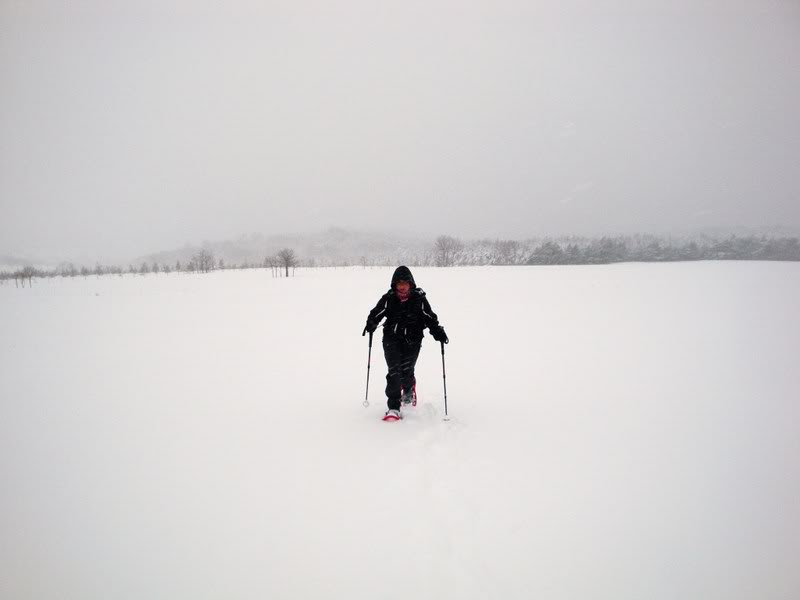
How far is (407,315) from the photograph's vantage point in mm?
6188

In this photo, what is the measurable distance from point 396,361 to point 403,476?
2.02 meters

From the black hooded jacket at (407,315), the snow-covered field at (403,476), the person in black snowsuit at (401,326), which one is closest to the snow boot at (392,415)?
the person in black snowsuit at (401,326)

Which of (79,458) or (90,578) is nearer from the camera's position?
(90,578)

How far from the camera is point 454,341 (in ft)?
40.3

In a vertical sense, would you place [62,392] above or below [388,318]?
below

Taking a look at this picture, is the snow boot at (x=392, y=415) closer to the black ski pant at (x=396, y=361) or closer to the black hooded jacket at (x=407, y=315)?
the black ski pant at (x=396, y=361)

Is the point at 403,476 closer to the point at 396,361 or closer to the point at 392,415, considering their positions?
the point at 392,415

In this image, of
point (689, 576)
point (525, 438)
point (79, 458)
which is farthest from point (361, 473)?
point (79, 458)

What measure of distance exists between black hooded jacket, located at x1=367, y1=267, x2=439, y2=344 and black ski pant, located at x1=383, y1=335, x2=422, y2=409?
0.08 meters

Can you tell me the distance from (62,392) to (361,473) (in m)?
7.00

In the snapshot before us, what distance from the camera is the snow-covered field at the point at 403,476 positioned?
3127mm

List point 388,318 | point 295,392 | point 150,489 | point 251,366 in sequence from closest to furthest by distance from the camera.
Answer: point 150,489, point 388,318, point 295,392, point 251,366

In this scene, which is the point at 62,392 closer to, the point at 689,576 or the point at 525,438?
the point at 525,438

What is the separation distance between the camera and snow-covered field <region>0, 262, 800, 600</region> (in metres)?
3.13
